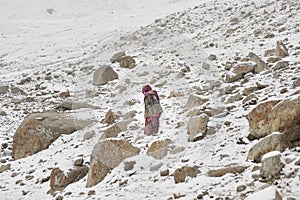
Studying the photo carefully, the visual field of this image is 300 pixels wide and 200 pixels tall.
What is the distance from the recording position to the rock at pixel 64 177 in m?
7.05

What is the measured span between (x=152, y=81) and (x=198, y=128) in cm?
661

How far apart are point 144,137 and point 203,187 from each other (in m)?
3.05

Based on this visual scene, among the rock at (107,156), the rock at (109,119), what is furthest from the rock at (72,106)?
the rock at (107,156)

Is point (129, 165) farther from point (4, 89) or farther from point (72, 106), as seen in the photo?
point (4, 89)

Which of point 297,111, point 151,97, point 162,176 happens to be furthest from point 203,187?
point 151,97

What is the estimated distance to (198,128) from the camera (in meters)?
7.21

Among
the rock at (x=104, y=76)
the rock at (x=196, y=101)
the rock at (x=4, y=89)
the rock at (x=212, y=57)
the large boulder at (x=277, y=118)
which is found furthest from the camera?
the rock at (x=4, y=89)

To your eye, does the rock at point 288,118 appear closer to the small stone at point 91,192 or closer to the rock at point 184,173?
the rock at point 184,173

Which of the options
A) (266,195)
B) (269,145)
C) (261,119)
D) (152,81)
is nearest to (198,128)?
(261,119)

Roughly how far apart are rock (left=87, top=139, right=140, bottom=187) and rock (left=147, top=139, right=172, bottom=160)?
1.02 ft

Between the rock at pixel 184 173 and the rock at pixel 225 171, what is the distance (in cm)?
25

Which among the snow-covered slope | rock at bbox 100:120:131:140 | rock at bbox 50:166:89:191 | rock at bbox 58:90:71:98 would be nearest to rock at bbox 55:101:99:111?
the snow-covered slope

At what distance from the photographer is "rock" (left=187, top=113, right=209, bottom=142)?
708 centimetres

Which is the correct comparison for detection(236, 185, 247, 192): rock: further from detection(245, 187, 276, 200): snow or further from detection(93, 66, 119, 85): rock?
detection(93, 66, 119, 85): rock
